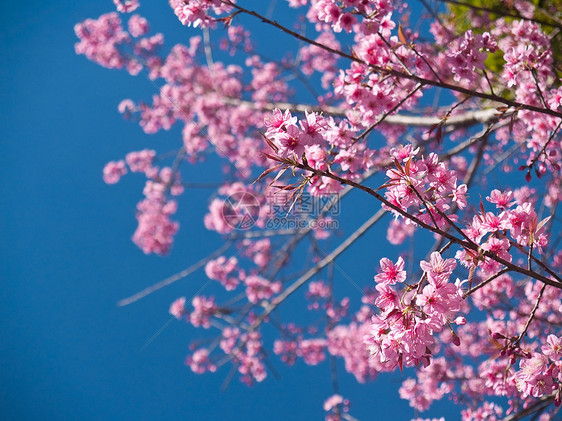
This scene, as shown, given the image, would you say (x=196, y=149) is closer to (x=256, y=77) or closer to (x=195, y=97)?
(x=195, y=97)

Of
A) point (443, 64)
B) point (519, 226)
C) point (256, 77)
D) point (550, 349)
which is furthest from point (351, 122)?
point (256, 77)

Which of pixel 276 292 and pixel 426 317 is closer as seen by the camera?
pixel 426 317

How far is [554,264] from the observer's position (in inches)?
177

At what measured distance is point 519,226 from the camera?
1.57 metres

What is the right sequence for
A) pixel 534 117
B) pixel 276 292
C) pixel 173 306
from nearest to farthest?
pixel 534 117 → pixel 276 292 → pixel 173 306

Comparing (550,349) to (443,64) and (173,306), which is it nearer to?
(443,64)

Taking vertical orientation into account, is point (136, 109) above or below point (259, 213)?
above

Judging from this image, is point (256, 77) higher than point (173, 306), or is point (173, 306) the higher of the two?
point (256, 77)

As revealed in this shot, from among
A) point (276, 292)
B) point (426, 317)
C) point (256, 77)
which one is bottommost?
point (426, 317)

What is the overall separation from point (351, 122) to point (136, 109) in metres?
5.71

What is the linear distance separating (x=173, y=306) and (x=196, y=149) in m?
2.49

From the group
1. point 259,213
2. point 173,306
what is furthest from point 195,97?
point 173,306

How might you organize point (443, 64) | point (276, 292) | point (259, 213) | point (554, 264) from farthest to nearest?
point (259, 213), point (276, 292), point (554, 264), point (443, 64)

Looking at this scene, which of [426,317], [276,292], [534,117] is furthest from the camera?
[276,292]
